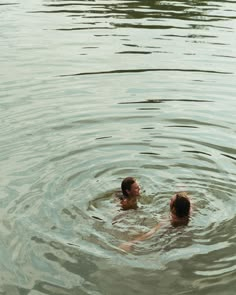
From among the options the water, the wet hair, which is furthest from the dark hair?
the wet hair

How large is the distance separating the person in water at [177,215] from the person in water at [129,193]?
27.5 inches

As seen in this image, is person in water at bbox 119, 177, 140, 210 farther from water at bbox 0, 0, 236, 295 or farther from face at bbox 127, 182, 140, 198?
water at bbox 0, 0, 236, 295

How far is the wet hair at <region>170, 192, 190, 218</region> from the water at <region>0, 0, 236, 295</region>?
1.10ft

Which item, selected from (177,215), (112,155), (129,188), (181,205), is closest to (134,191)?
(129,188)

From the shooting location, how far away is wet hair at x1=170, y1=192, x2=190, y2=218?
7.89 metres

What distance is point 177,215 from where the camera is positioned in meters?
8.06

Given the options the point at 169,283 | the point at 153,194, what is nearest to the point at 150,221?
the point at 153,194

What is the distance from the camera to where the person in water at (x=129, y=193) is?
8.62 metres

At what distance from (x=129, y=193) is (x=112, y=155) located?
2.03 meters

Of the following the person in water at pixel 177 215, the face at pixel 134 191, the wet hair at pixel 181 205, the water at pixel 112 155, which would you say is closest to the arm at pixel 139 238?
the person in water at pixel 177 215

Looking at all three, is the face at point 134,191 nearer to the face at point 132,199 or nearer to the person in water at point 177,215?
the face at point 132,199

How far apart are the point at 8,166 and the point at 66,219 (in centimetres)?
215

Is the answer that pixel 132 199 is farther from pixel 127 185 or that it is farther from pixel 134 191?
pixel 127 185

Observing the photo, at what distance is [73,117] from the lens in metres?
12.4
